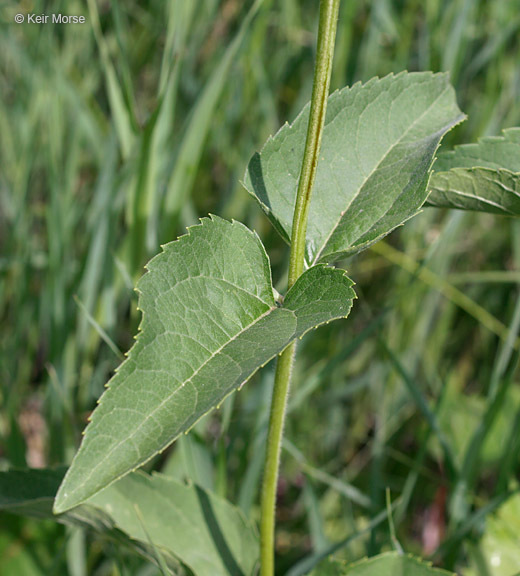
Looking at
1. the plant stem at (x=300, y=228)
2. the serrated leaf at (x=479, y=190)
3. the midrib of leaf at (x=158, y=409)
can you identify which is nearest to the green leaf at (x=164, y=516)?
the plant stem at (x=300, y=228)

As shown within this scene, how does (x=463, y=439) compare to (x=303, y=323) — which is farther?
(x=463, y=439)

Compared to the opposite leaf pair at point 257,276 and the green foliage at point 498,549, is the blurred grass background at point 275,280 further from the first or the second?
the opposite leaf pair at point 257,276

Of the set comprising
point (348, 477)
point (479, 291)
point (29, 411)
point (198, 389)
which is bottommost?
point (348, 477)

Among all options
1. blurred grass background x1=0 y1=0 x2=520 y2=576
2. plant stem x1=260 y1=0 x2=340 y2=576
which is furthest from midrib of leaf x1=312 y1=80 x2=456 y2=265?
blurred grass background x1=0 y1=0 x2=520 y2=576

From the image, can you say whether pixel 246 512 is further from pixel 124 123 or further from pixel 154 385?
pixel 124 123

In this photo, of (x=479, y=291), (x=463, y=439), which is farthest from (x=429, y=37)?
(x=463, y=439)

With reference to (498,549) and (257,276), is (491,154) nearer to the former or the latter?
(257,276)
